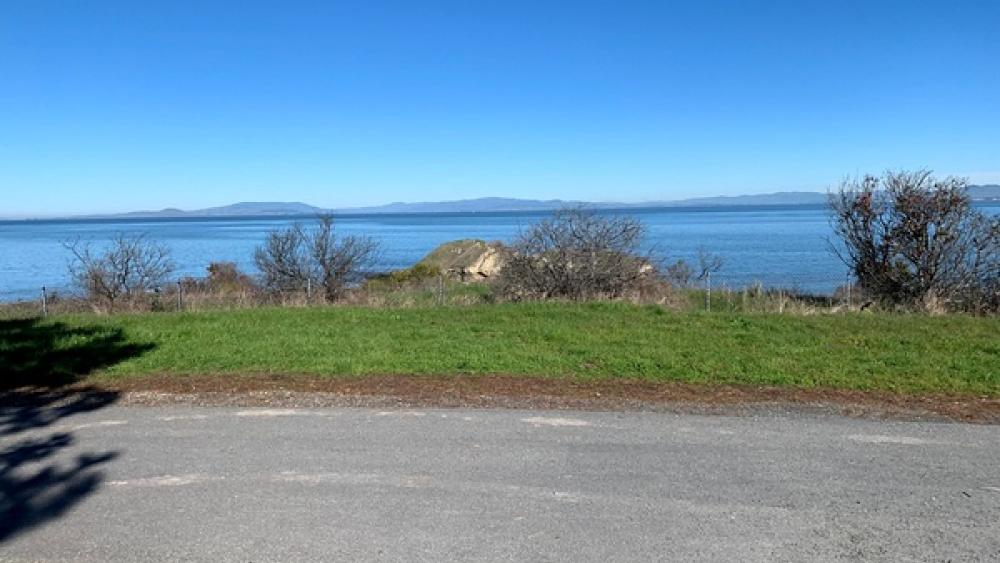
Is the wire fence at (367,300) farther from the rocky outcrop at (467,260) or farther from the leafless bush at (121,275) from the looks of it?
the rocky outcrop at (467,260)

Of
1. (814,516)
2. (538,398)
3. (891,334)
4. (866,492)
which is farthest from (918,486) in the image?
(891,334)

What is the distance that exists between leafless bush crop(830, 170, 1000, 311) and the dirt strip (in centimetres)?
981

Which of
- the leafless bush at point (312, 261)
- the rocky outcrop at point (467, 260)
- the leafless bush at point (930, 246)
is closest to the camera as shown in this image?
the leafless bush at point (930, 246)

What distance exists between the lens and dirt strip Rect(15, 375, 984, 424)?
24.3 feet

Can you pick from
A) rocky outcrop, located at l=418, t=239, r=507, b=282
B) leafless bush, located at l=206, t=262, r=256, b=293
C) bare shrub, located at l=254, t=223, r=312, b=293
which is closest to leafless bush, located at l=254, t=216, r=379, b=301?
bare shrub, located at l=254, t=223, r=312, b=293

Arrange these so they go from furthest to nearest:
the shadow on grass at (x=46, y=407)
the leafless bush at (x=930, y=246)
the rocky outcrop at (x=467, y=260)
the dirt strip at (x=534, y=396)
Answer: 1. the rocky outcrop at (x=467, y=260)
2. the leafless bush at (x=930, y=246)
3. the dirt strip at (x=534, y=396)
4. the shadow on grass at (x=46, y=407)

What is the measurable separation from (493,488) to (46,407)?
4900 mm

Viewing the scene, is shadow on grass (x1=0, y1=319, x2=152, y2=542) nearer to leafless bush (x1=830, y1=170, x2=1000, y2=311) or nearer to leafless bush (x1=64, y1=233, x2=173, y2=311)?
leafless bush (x1=64, y1=233, x2=173, y2=311)

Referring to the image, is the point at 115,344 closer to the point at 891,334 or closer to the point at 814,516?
the point at 814,516

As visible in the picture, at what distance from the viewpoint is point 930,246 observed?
16922mm

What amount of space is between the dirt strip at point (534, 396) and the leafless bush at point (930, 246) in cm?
981

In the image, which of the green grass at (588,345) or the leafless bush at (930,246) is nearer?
the green grass at (588,345)

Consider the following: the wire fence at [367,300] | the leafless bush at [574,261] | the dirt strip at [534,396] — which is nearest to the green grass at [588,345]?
the dirt strip at [534,396]

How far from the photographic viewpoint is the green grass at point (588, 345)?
9.09m
